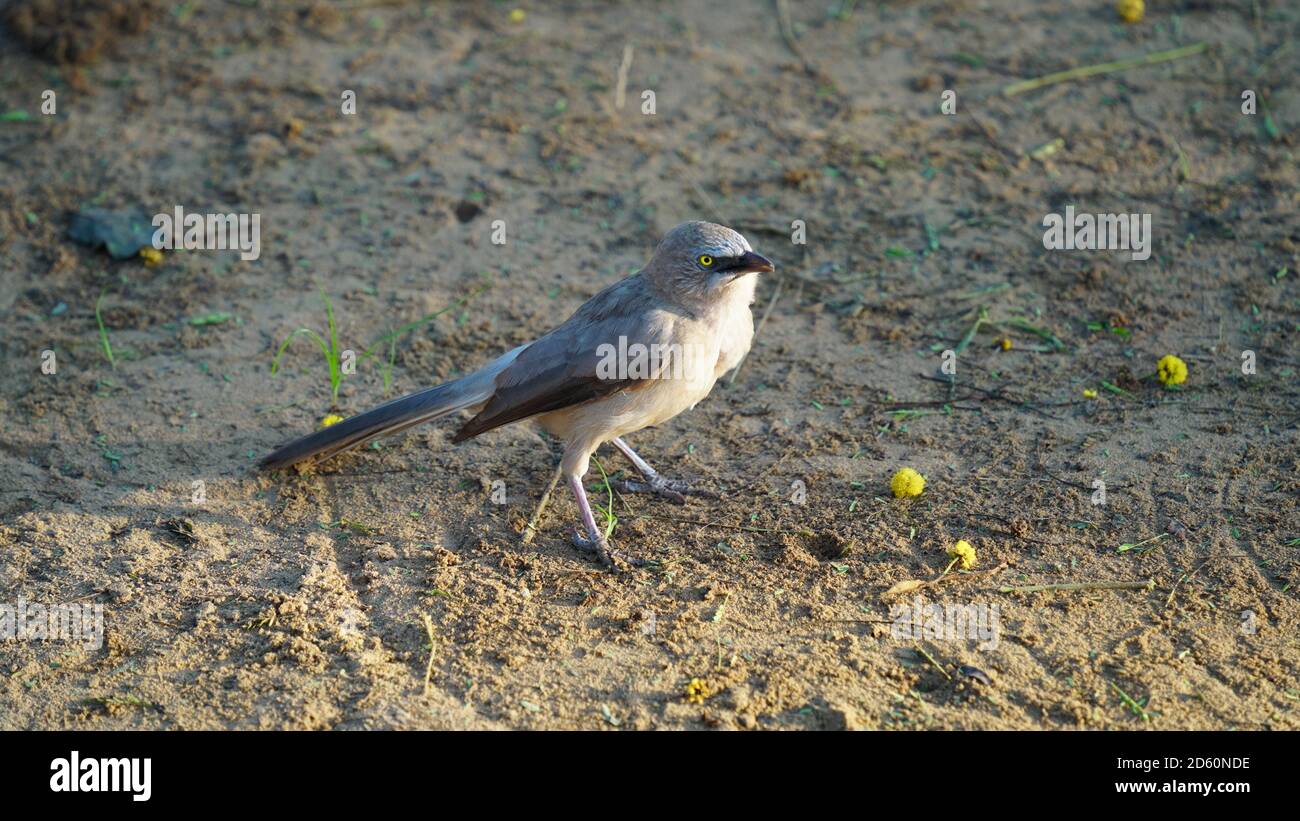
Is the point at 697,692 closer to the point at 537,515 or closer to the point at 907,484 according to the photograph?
the point at 537,515

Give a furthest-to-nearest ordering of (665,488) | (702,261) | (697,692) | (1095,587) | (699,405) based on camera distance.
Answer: (699,405), (665,488), (702,261), (1095,587), (697,692)

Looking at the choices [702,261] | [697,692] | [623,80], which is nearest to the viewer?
[697,692]

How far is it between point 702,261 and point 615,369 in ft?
2.24

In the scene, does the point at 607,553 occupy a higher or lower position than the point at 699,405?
lower

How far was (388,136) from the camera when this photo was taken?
891 centimetres

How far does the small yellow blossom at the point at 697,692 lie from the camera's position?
4828 mm

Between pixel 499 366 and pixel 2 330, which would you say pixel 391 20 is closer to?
pixel 2 330

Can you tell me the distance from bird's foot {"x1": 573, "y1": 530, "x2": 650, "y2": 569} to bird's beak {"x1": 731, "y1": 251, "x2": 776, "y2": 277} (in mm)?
1454

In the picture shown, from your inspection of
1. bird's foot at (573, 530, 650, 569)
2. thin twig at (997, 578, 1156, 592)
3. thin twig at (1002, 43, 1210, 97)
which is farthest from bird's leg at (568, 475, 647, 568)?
thin twig at (1002, 43, 1210, 97)

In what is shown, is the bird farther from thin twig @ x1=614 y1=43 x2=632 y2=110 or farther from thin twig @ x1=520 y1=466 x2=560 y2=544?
thin twig @ x1=614 y1=43 x2=632 y2=110

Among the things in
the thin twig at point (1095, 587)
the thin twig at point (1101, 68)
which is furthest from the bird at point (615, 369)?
the thin twig at point (1101, 68)

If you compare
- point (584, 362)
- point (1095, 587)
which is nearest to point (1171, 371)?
point (1095, 587)

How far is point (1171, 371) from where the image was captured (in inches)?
261

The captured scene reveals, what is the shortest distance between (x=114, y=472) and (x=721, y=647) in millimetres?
3340
